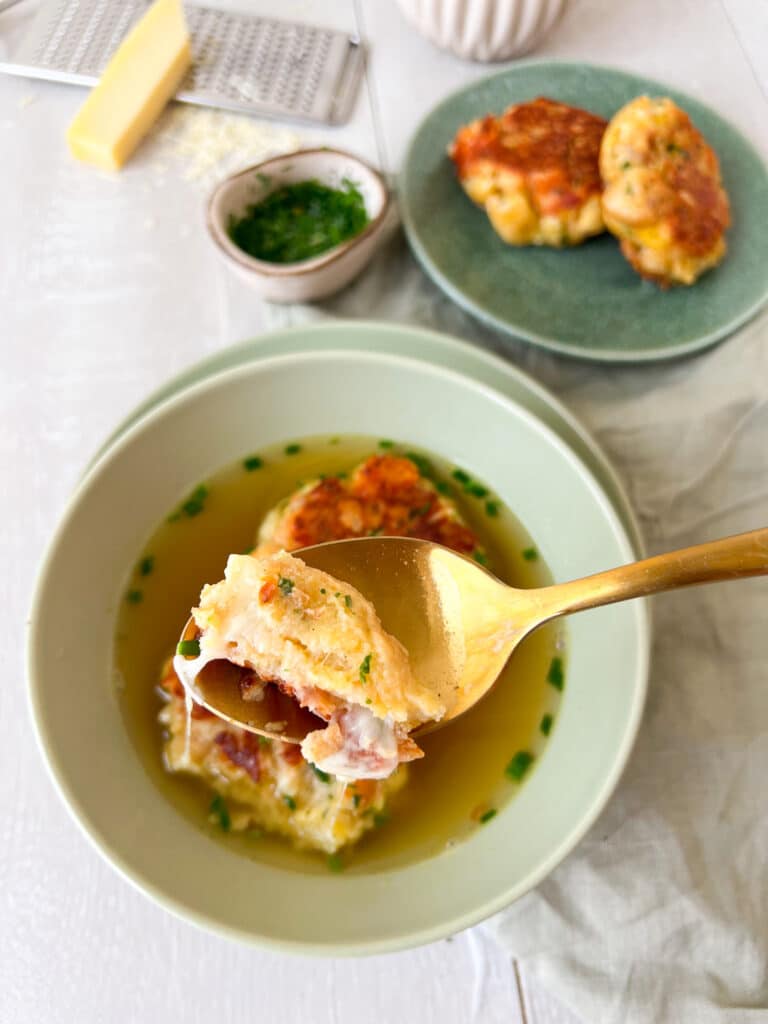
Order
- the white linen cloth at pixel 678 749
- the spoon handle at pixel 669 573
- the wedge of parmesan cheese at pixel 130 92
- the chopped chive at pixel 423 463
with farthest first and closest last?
the wedge of parmesan cheese at pixel 130 92
the chopped chive at pixel 423 463
the white linen cloth at pixel 678 749
the spoon handle at pixel 669 573

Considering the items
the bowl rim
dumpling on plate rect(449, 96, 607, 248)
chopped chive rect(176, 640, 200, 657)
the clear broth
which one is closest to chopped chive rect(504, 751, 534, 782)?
the clear broth

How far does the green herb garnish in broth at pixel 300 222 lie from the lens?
5.32 feet

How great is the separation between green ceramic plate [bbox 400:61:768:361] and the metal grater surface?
1.16 feet

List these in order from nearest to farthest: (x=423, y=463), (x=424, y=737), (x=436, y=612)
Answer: (x=436, y=612) < (x=424, y=737) < (x=423, y=463)

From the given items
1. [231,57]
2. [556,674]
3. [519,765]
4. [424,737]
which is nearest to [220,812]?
[424,737]

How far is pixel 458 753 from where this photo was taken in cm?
134

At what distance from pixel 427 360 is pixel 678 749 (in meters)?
0.78

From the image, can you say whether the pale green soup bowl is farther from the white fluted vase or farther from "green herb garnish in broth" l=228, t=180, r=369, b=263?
the white fluted vase

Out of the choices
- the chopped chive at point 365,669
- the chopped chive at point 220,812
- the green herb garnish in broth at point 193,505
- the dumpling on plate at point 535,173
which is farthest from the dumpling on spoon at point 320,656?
the dumpling on plate at point 535,173

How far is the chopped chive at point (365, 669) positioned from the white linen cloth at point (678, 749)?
1.17 feet

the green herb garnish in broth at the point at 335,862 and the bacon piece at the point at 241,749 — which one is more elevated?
the bacon piece at the point at 241,749

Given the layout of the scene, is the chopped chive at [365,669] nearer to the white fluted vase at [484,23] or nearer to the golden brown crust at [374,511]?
the golden brown crust at [374,511]

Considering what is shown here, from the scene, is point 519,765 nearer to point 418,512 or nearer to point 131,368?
point 418,512

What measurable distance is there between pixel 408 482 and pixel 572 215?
2.28ft
